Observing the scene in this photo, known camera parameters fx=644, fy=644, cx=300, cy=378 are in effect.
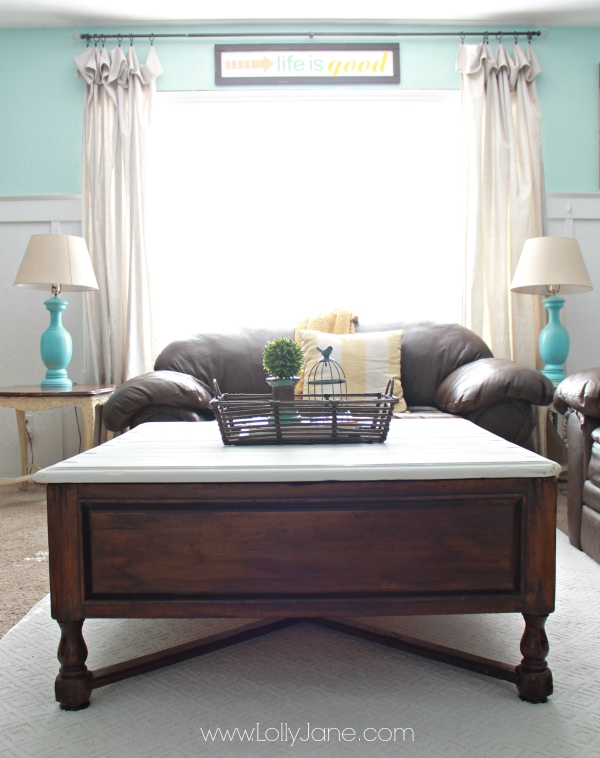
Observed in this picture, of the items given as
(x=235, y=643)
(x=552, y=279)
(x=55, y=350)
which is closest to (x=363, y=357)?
(x=552, y=279)

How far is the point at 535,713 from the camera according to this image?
3.98 ft

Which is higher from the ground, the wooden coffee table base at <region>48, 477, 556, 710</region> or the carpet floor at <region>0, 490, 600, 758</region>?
the wooden coffee table base at <region>48, 477, 556, 710</region>

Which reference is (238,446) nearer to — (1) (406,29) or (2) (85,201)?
(2) (85,201)

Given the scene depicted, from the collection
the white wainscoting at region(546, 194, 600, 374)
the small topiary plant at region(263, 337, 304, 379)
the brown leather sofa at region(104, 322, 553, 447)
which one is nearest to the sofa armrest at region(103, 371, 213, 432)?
the brown leather sofa at region(104, 322, 553, 447)

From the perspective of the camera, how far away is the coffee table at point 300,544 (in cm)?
123

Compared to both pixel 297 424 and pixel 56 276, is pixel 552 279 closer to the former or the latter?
pixel 297 424

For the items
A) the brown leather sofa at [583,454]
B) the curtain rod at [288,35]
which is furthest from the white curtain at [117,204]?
the brown leather sofa at [583,454]

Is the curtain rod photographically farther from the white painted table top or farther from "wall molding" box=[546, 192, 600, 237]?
the white painted table top

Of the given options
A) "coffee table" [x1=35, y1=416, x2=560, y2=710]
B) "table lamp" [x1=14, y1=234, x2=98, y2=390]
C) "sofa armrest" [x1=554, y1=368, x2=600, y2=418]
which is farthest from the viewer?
"table lamp" [x1=14, y1=234, x2=98, y2=390]

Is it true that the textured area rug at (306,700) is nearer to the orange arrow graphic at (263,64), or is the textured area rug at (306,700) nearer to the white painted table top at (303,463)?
the white painted table top at (303,463)

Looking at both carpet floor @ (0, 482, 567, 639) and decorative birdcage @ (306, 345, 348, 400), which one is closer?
decorative birdcage @ (306, 345, 348, 400)

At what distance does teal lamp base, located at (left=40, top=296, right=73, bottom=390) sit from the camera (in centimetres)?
326

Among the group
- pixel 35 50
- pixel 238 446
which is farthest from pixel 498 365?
pixel 35 50

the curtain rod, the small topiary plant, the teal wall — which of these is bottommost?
the small topiary plant
